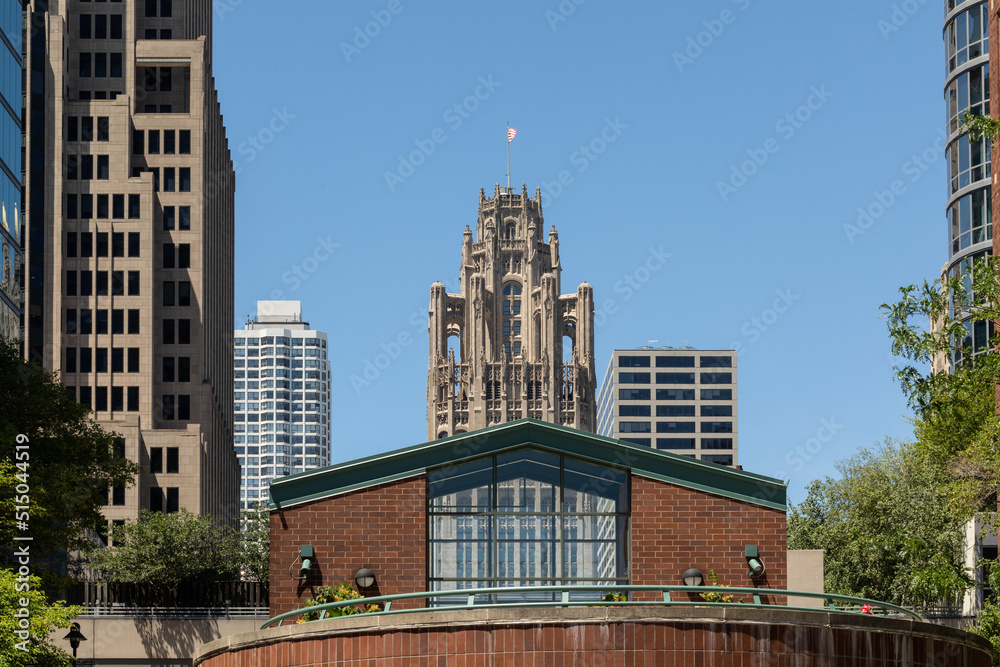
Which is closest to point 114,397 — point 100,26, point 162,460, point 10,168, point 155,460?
point 155,460

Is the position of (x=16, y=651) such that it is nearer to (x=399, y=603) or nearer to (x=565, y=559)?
(x=399, y=603)

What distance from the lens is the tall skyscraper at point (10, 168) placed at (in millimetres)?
54844

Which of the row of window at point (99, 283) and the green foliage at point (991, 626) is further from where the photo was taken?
the row of window at point (99, 283)

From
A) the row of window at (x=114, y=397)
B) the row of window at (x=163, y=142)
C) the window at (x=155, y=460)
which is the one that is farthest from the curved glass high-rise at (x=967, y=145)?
the row of window at (x=163, y=142)

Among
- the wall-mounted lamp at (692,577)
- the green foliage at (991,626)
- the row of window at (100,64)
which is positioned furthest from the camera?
the row of window at (100,64)

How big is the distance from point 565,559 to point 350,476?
464 centimetres

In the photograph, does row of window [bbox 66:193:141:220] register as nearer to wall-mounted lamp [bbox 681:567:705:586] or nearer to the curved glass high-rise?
the curved glass high-rise

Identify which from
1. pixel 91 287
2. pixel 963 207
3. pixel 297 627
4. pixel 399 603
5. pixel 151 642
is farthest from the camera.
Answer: pixel 91 287

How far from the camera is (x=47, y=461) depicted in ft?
135

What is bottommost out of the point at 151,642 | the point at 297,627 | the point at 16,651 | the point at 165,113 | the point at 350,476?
the point at 151,642

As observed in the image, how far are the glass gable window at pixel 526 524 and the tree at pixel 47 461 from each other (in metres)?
12.1

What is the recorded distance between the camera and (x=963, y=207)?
77812 millimetres

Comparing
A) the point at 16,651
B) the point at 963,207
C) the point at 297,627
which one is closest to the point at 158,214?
the point at 963,207

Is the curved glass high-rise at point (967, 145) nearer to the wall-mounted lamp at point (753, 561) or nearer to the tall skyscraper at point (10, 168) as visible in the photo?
the tall skyscraper at point (10, 168)
